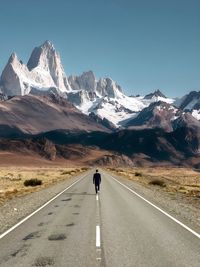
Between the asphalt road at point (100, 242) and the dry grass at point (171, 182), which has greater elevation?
the dry grass at point (171, 182)

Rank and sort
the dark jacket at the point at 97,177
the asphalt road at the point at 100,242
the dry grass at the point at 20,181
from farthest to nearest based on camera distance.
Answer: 1. the dry grass at the point at 20,181
2. the dark jacket at the point at 97,177
3. the asphalt road at the point at 100,242

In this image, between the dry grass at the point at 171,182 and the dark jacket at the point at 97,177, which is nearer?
the dark jacket at the point at 97,177

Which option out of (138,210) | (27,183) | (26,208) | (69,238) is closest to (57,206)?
(26,208)

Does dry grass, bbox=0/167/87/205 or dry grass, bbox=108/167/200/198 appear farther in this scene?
dry grass, bbox=108/167/200/198

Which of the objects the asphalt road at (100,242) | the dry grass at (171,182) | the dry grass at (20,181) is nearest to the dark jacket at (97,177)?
the dry grass at (20,181)

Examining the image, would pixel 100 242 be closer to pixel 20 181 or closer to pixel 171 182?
pixel 20 181

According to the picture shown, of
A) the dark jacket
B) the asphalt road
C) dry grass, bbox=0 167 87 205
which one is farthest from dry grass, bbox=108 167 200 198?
the asphalt road

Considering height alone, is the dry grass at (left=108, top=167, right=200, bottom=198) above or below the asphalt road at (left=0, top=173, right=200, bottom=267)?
above

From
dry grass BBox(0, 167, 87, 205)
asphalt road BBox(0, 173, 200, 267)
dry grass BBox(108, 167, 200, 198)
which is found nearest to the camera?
asphalt road BBox(0, 173, 200, 267)

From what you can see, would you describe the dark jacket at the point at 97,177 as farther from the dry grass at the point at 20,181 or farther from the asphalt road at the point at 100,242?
the asphalt road at the point at 100,242

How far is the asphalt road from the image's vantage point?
12.1m

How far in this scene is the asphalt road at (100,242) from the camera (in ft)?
39.6

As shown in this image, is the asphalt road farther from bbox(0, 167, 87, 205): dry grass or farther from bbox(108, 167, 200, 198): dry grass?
bbox(108, 167, 200, 198): dry grass

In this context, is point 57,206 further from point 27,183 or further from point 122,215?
point 27,183
